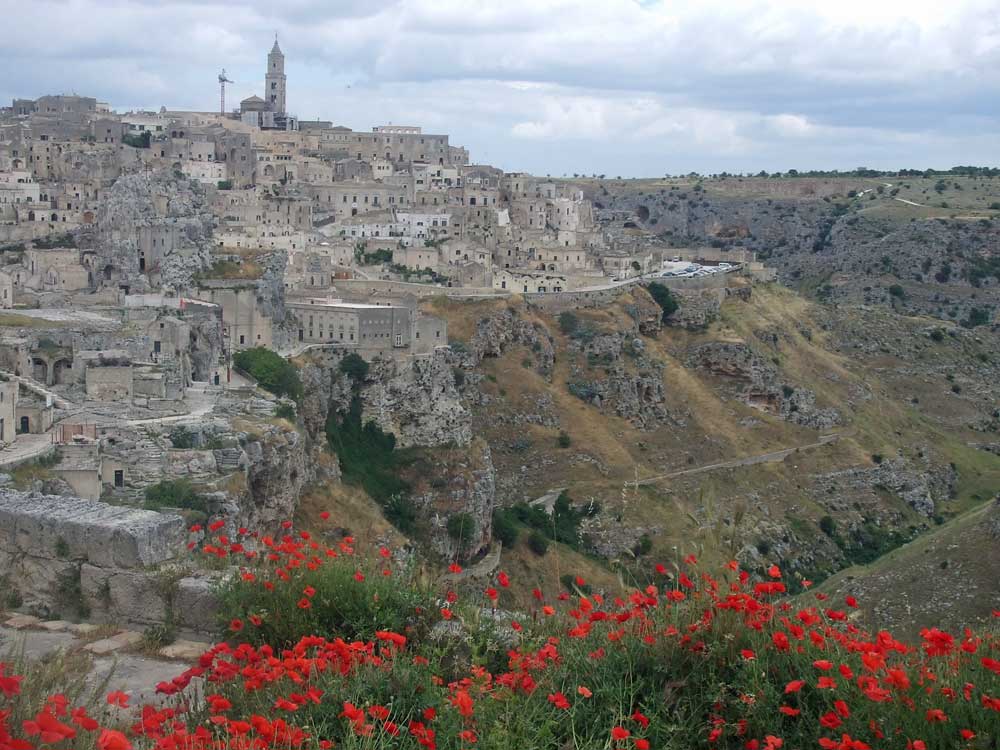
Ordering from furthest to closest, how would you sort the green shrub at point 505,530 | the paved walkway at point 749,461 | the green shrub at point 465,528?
the paved walkway at point 749,461 < the green shrub at point 505,530 < the green shrub at point 465,528

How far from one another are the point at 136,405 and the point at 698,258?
5555 centimetres

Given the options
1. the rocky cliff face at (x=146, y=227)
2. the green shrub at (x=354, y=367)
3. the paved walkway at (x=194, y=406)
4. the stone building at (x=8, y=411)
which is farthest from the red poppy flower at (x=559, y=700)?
the rocky cliff face at (x=146, y=227)

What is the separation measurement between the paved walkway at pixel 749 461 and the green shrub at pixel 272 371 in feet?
52.5

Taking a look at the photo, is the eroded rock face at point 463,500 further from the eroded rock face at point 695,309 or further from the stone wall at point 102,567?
the stone wall at point 102,567

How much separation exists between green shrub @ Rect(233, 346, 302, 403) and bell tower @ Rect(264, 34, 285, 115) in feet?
154

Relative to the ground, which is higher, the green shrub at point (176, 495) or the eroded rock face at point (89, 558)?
the eroded rock face at point (89, 558)

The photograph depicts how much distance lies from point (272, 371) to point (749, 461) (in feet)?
80.7

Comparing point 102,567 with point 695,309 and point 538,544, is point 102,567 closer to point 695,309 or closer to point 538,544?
point 538,544

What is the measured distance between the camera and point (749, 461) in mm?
54312

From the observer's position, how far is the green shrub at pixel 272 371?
1490 inches

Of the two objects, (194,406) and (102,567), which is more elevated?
(102,567)

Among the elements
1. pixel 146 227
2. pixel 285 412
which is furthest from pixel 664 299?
pixel 285 412

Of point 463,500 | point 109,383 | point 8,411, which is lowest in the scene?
point 463,500

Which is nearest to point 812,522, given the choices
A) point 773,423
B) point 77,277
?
point 773,423
